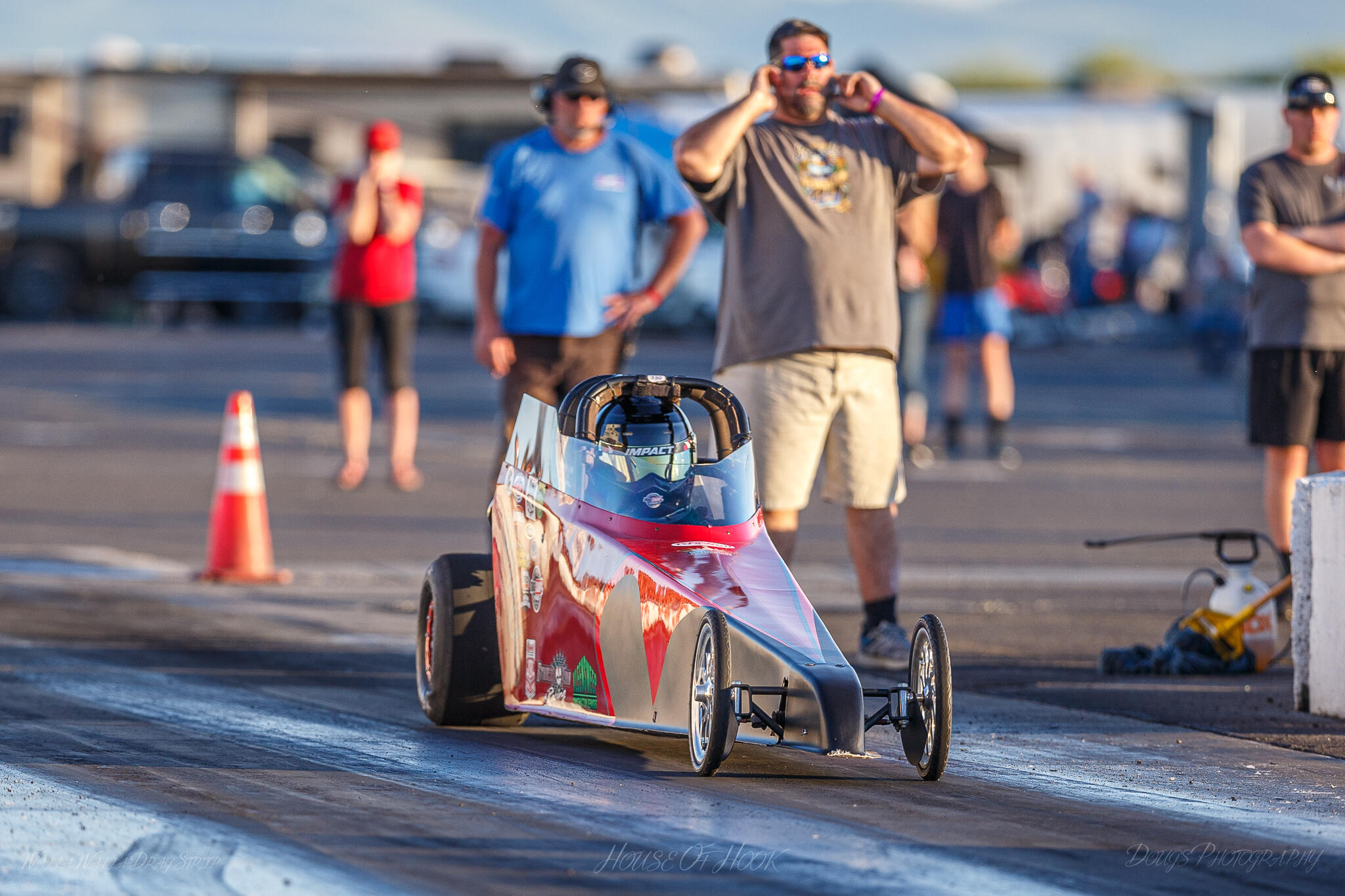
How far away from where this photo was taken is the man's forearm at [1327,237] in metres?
7.75

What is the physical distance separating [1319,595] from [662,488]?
2182 millimetres

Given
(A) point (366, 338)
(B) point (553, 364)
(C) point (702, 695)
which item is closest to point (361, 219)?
(A) point (366, 338)

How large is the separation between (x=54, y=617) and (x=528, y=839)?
13.9 ft

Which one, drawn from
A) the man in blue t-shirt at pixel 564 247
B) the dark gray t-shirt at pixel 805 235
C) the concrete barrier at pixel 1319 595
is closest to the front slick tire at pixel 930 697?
the concrete barrier at pixel 1319 595

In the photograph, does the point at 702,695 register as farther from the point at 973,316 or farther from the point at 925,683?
the point at 973,316

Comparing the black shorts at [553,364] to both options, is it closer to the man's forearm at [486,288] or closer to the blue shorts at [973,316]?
the man's forearm at [486,288]

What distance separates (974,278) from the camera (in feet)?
45.2

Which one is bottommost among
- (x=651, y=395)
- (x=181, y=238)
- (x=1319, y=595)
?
(x=1319, y=595)

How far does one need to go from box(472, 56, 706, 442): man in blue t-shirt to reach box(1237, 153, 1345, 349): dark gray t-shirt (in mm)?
2173

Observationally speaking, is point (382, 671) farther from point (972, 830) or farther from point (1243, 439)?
point (1243, 439)

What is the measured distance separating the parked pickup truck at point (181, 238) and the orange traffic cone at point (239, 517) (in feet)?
54.7

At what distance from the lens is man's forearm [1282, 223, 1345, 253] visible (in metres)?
7.75

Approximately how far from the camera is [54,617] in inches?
318

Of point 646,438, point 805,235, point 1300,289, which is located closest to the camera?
point 646,438
